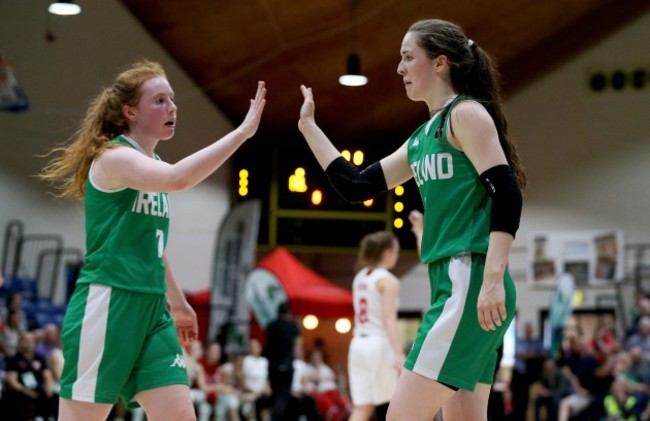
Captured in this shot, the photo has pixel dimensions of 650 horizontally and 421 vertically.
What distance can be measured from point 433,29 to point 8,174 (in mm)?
15081

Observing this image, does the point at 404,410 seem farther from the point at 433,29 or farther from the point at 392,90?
the point at 392,90

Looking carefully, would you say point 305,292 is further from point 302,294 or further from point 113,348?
point 113,348

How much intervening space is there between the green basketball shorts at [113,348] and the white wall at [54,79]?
13774 millimetres

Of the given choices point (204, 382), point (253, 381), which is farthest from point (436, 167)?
point (253, 381)

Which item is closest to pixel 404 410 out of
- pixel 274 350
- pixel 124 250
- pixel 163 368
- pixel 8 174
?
pixel 163 368

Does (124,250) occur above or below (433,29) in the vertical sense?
below

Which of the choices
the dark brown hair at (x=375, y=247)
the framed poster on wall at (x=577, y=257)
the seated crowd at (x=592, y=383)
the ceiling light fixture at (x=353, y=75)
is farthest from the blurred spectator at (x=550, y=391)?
the dark brown hair at (x=375, y=247)

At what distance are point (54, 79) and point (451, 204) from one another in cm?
1550

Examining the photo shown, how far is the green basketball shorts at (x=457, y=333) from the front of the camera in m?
3.41

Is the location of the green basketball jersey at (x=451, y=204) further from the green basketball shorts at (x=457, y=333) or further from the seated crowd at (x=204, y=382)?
the seated crowd at (x=204, y=382)

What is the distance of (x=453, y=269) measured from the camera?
3.48 m

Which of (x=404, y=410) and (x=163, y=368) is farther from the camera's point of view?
(x=163, y=368)

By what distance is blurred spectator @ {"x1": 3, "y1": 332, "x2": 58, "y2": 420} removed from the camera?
11180mm

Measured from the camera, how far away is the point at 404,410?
338cm
